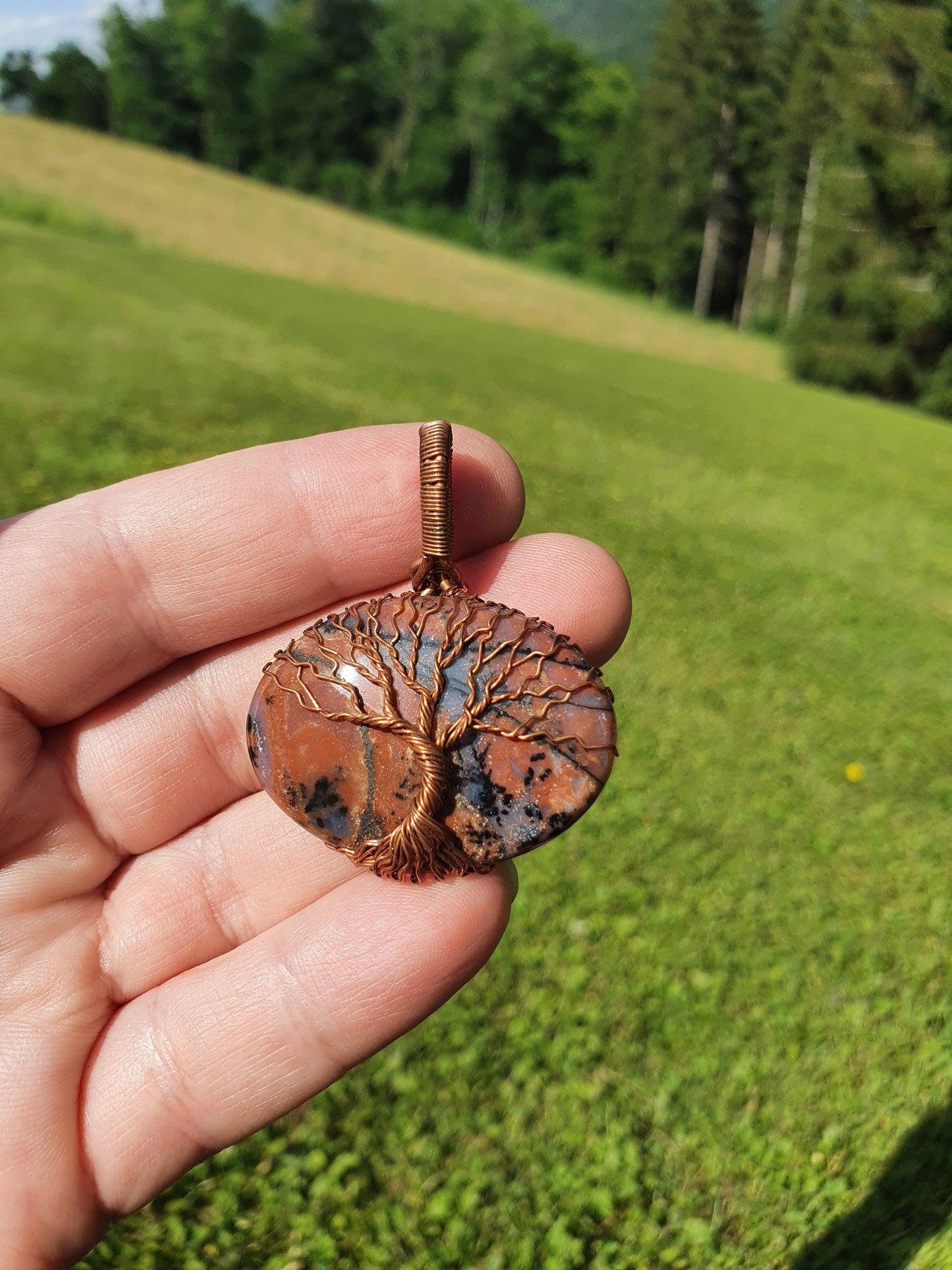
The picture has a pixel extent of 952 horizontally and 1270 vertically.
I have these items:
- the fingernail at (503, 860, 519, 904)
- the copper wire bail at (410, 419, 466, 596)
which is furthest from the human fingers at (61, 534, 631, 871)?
the fingernail at (503, 860, 519, 904)

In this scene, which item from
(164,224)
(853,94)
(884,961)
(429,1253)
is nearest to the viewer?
(429,1253)

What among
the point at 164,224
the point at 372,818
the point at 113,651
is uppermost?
the point at 164,224

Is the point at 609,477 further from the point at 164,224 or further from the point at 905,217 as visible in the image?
the point at 164,224

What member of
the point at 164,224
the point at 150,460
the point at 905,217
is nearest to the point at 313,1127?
the point at 150,460

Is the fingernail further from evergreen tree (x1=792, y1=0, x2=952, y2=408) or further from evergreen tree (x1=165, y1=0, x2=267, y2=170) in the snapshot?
evergreen tree (x1=165, y1=0, x2=267, y2=170)

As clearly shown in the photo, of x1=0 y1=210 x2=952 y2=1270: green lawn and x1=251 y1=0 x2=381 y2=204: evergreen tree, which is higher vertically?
x1=251 y1=0 x2=381 y2=204: evergreen tree

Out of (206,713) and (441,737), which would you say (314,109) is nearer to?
Result: (206,713)

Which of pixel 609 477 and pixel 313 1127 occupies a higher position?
pixel 609 477

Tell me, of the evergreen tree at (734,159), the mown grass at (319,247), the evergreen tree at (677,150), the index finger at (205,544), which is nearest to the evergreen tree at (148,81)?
the mown grass at (319,247)
